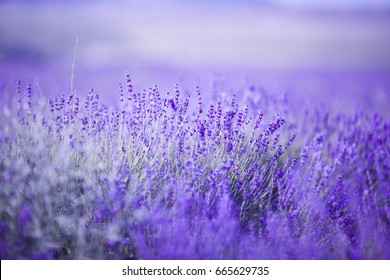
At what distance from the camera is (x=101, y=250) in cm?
182

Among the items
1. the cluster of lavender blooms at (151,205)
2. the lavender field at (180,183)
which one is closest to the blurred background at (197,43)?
the lavender field at (180,183)

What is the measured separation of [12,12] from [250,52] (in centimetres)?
925

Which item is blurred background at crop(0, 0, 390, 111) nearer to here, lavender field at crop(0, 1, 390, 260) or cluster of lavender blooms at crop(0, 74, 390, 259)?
lavender field at crop(0, 1, 390, 260)

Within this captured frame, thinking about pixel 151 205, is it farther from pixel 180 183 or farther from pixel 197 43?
pixel 197 43

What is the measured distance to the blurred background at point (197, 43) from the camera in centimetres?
566

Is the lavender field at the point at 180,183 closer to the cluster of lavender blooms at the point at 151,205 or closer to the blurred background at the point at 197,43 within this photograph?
the cluster of lavender blooms at the point at 151,205

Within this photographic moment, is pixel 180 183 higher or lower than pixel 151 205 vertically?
higher

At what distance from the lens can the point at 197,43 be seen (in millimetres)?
12430

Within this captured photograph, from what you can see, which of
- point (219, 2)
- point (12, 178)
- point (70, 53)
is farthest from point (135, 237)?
point (219, 2)

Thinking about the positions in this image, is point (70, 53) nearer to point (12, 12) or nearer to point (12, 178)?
point (12, 12)

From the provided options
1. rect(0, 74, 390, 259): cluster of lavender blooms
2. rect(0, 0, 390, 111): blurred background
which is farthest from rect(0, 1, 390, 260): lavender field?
rect(0, 0, 390, 111): blurred background

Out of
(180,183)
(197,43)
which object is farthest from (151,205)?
(197,43)

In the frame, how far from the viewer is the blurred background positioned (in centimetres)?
566

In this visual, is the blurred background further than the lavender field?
Yes
